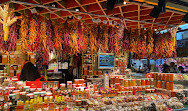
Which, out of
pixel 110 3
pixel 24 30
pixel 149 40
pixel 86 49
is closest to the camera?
pixel 24 30

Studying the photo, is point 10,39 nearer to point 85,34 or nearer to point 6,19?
point 6,19

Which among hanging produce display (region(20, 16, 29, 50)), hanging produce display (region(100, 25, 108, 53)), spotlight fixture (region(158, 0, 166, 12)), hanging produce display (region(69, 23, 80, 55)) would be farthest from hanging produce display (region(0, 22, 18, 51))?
spotlight fixture (region(158, 0, 166, 12))

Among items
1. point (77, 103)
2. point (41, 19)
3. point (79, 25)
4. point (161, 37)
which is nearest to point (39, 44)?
point (41, 19)

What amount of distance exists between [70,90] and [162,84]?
10.2 feet

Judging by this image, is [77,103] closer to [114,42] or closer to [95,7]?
[114,42]

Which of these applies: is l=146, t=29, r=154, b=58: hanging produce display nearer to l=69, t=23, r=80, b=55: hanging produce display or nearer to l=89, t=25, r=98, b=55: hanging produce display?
l=89, t=25, r=98, b=55: hanging produce display

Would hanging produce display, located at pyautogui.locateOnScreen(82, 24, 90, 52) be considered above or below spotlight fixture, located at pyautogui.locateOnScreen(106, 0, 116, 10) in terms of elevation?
below

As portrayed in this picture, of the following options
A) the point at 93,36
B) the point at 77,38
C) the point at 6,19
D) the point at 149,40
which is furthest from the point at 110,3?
the point at 6,19

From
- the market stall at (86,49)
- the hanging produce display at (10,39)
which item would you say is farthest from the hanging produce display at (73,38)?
the hanging produce display at (10,39)

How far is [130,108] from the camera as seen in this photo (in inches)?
124

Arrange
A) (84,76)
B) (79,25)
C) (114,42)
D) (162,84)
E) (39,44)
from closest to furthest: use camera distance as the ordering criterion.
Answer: (39,44) → (79,25) → (114,42) → (162,84) → (84,76)

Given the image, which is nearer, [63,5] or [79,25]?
[79,25]

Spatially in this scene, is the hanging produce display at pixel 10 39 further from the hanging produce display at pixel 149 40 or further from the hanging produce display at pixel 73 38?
the hanging produce display at pixel 149 40

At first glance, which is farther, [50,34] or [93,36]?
[93,36]
